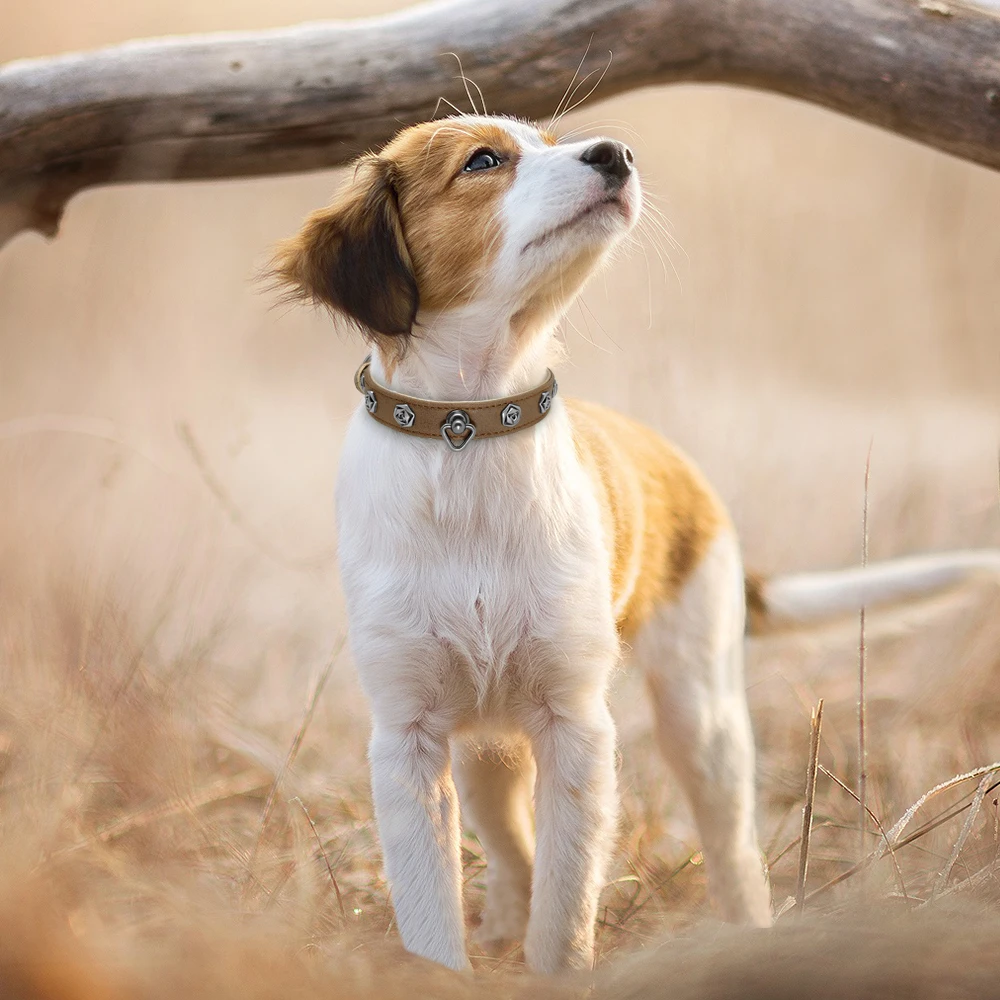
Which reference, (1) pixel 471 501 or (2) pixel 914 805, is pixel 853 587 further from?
(1) pixel 471 501

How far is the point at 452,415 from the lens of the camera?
2.11 m

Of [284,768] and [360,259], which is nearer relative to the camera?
[360,259]

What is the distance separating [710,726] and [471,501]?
1037mm

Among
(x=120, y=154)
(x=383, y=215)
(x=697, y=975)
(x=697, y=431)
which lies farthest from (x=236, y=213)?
(x=697, y=975)

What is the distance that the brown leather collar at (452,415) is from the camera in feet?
6.91

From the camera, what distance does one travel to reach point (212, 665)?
12.6 ft

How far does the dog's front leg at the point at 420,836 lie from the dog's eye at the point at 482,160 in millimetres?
1125

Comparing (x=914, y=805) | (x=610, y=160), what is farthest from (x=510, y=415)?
(x=914, y=805)

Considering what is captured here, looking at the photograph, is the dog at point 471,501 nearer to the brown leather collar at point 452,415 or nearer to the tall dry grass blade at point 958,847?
the brown leather collar at point 452,415

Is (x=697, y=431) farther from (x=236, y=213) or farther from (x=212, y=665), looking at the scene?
(x=236, y=213)

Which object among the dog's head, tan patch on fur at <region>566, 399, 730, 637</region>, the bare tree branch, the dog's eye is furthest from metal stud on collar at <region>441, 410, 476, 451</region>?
the bare tree branch

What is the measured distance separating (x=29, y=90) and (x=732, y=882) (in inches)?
103

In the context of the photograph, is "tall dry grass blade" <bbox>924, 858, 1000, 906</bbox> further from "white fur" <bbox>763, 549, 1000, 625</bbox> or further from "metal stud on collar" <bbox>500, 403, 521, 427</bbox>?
"metal stud on collar" <bbox>500, 403, 521, 427</bbox>

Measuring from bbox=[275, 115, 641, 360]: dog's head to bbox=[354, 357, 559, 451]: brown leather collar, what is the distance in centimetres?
12
